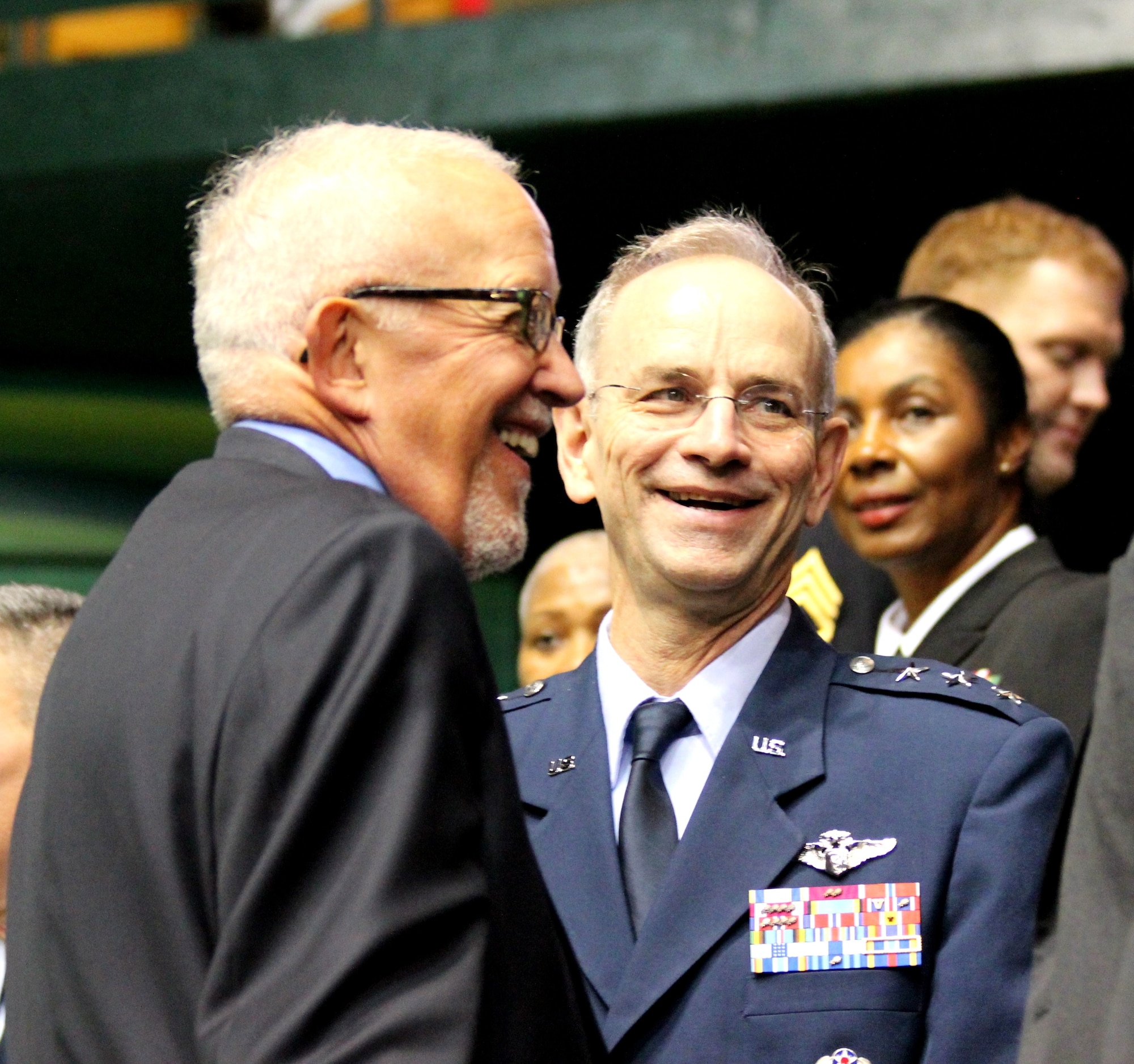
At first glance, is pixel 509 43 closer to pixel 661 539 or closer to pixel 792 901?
pixel 661 539

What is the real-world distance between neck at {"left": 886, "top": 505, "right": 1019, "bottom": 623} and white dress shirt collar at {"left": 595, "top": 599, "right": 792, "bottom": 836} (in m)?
0.84

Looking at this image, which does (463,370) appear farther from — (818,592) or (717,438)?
(818,592)

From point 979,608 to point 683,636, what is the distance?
888 mm

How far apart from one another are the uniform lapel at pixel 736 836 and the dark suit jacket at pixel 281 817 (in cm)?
41

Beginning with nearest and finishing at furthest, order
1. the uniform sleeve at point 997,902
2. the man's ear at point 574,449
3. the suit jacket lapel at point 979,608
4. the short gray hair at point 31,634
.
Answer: the uniform sleeve at point 997,902
the man's ear at point 574,449
the short gray hair at point 31,634
the suit jacket lapel at point 979,608

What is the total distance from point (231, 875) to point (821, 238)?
4.66 meters

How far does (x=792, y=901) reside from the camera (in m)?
1.77

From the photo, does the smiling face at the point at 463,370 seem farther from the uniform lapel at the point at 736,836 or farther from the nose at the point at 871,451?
the nose at the point at 871,451

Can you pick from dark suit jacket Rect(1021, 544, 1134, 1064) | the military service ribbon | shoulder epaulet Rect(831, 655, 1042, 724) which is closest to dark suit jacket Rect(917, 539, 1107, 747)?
shoulder epaulet Rect(831, 655, 1042, 724)

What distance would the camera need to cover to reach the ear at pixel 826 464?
2004 millimetres

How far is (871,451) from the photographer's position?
2.74m

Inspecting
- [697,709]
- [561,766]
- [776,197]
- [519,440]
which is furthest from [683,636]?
[776,197]

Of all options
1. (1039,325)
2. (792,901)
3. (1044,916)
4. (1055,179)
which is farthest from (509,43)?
(792,901)

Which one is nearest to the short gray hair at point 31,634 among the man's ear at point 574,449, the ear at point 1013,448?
the man's ear at point 574,449
